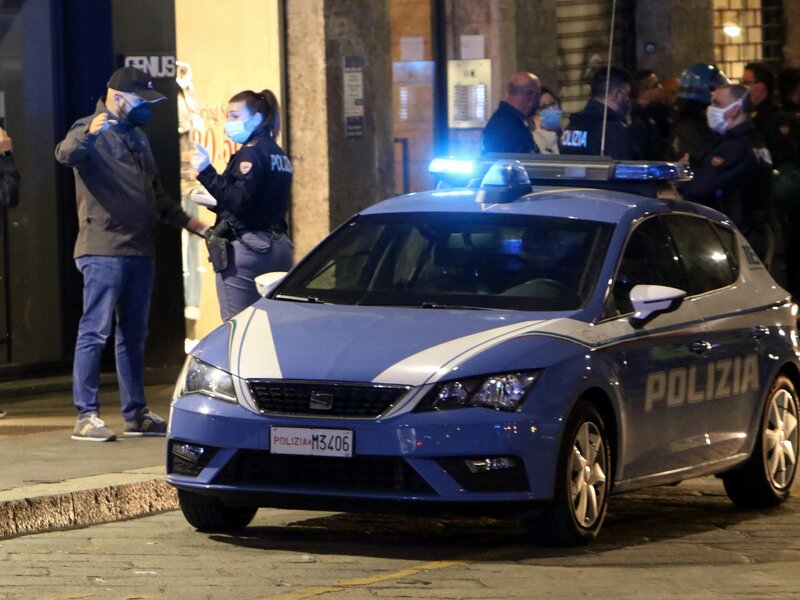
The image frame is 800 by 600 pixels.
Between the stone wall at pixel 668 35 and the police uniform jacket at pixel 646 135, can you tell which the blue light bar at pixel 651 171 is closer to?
the police uniform jacket at pixel 646 135

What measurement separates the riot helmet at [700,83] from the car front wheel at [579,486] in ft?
22.0

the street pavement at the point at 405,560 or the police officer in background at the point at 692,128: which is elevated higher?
the police officer in background at the point at 692,128

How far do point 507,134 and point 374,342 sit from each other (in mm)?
5907

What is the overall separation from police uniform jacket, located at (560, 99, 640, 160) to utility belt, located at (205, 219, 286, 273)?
9.52ft

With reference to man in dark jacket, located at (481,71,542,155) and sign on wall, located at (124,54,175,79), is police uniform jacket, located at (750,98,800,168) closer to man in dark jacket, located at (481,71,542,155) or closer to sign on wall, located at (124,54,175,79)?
man in dark jacket, located at (481,71,542,155)

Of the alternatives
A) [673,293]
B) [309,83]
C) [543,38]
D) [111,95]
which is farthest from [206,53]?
[673,293]

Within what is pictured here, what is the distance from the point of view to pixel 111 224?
10.7 meters

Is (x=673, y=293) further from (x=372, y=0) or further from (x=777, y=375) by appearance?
(x=372, y=0)

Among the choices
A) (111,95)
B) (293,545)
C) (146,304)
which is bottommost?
(293,545)

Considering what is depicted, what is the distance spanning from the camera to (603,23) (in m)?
20.5

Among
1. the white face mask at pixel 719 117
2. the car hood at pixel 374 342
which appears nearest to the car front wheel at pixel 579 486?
the car hood at pixel 374 342

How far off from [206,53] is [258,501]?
22.9 feet

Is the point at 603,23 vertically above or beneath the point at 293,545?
above

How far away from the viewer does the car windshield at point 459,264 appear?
850 centimetres
